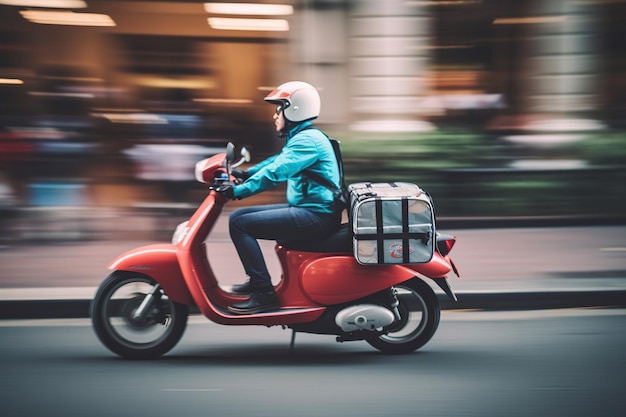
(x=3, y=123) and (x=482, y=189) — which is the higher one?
(x=3, y=123)

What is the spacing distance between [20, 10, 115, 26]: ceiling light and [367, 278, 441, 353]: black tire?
30.2 feet

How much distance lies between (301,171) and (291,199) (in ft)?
0.77

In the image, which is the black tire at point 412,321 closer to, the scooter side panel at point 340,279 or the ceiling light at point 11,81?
the scooter side panel at point 340,279

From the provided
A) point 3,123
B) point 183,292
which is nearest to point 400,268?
point 183,292

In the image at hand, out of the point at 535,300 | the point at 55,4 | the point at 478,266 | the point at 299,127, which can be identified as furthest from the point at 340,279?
the point at 55,4

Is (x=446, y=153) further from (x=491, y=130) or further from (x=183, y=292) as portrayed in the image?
(x=183, y=292)

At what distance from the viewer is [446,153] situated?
10695mm

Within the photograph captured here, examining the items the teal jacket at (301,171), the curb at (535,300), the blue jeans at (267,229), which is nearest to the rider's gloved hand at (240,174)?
the teal jacket at (301,171)

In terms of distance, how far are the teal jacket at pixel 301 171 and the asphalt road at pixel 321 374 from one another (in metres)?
1.06

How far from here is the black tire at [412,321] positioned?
5.30 metres

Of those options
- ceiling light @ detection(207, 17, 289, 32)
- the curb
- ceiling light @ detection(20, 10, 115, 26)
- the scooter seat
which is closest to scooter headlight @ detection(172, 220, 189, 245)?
the scooter seat

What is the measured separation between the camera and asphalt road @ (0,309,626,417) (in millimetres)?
4328

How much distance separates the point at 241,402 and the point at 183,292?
1.01 m

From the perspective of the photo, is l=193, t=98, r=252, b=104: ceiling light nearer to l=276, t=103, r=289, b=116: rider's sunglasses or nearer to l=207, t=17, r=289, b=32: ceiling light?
l=207, t=17, r=289, b=32: ceiling light
